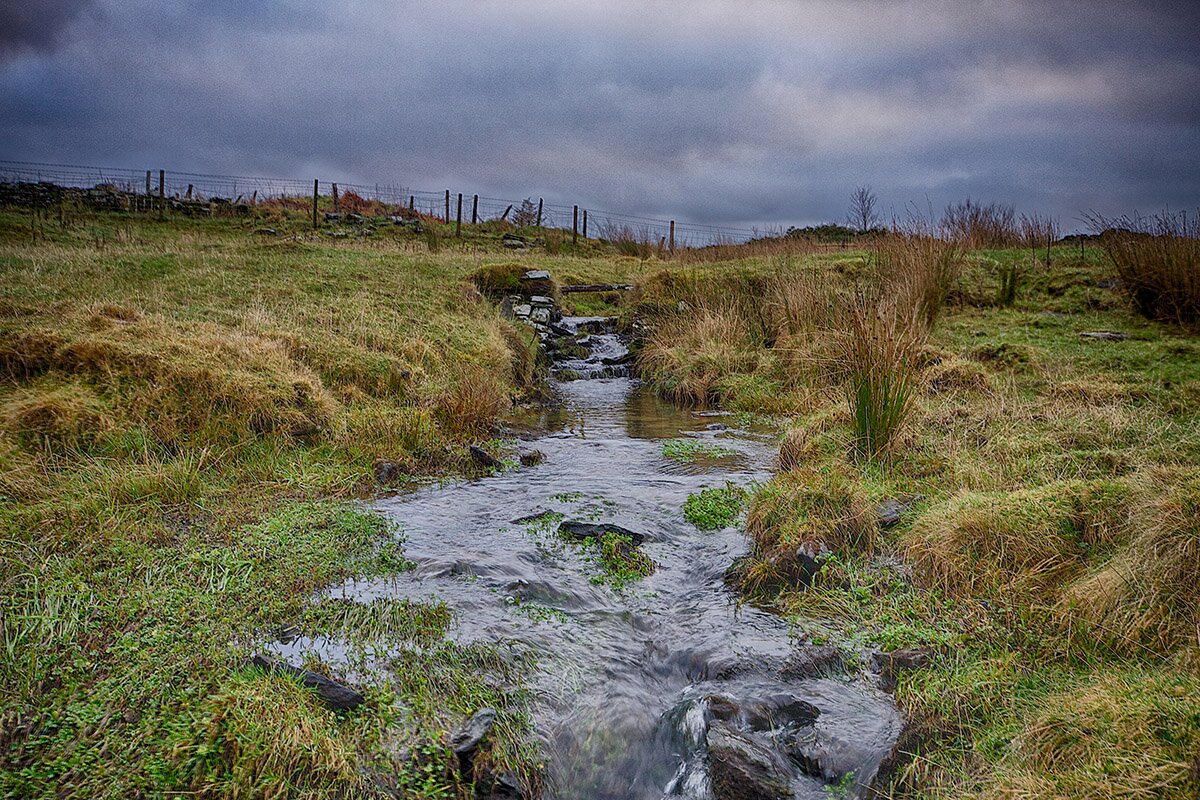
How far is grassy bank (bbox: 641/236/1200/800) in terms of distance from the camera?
2.93m

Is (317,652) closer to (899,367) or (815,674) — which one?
(815,674)

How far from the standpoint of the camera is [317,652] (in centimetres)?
373

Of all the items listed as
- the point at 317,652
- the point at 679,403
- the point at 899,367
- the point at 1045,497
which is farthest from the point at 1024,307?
the point at 317,652

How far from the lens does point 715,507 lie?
6262mm

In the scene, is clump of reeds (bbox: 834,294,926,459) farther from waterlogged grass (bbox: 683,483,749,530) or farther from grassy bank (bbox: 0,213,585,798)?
grassy bank (bbox: 0,213,585,798)

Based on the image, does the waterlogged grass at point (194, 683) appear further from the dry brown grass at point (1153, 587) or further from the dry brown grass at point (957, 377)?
the dry brown grass at point (957, 377)

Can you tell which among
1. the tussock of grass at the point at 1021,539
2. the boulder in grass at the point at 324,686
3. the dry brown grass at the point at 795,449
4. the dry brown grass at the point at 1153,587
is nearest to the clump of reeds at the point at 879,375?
the dry brown grass at the point at 795,449

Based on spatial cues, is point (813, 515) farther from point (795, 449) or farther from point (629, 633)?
point (795, 449)

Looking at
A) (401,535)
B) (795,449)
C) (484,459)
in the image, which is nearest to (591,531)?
(401,535)

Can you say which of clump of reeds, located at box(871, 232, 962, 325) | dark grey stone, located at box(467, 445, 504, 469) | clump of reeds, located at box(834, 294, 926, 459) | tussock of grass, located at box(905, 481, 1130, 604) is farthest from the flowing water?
Result: clump of reeds, located at box(871, 232, 962, 325)

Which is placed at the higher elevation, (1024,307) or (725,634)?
(1024,307)

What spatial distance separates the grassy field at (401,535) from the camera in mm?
2914

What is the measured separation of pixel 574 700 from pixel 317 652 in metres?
1.42

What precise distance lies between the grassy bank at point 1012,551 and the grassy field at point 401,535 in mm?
20
